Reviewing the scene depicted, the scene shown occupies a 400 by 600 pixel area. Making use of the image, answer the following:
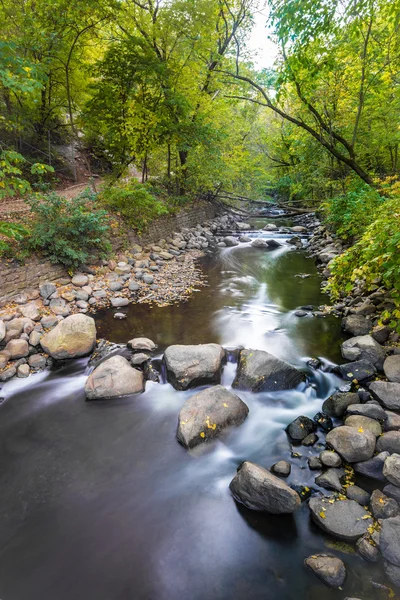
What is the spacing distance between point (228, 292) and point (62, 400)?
4929mm

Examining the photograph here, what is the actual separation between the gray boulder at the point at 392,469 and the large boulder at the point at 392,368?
51.6 inches

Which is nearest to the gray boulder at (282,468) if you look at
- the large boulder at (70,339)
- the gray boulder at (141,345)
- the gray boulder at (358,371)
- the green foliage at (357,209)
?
the gray boulder at (358,371)

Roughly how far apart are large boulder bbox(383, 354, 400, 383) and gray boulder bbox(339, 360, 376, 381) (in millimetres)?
183

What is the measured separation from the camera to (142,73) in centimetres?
861

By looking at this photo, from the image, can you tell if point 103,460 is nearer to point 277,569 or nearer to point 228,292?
point 277,569

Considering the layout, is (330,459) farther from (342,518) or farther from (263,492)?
(263,492)

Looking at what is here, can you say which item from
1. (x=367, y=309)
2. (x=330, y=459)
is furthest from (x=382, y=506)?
(x=367, y=309)

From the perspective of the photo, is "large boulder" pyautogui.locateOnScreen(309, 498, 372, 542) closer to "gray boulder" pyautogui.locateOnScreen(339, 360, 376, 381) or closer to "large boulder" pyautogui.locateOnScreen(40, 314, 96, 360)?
"gray boulder" pyautogui.locateOnScreen(339, 360, 376, 381)

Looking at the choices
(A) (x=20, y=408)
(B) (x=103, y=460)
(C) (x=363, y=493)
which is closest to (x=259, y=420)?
(C) (x=363, y=493)

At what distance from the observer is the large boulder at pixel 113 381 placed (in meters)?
4.08

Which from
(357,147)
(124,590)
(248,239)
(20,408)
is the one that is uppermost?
(357,147)

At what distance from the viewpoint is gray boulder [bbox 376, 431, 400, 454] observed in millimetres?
2900

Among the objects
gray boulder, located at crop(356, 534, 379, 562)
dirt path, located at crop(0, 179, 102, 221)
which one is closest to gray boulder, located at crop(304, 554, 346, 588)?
gray boulder, located at crop(356, 534, 379, 562)

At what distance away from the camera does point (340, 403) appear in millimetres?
3596
